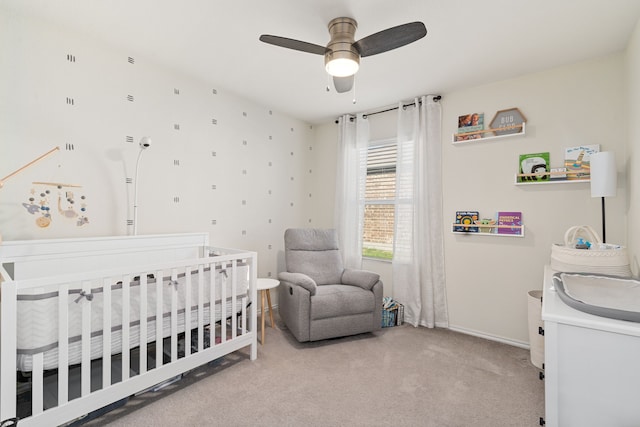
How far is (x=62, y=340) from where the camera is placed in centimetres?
148

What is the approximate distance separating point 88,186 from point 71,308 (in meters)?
1.04

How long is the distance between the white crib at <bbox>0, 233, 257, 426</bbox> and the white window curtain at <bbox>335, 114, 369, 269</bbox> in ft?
5.04

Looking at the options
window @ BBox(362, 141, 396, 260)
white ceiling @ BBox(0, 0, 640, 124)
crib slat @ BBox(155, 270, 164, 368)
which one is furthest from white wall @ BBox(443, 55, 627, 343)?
crib slat @ BBox(155, 270, 164, 368)

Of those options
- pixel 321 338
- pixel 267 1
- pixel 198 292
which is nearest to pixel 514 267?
pixel 321 338

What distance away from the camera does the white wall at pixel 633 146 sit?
1874mm

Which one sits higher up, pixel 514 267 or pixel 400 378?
pixel 514 267

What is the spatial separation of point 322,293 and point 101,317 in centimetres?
165

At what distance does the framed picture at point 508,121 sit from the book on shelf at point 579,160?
415 mm

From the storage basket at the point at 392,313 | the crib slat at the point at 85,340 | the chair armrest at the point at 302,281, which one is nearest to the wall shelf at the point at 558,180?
the storage basket at the point at 392,313

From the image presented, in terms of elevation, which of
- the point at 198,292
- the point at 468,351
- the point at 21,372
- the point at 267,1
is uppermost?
the point at 267,1

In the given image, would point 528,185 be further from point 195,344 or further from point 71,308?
point 71,308

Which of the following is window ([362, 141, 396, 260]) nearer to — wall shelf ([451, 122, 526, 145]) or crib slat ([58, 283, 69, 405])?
wall shelf ([451, 122, 526, 145])

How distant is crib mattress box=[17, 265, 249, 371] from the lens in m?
1.41

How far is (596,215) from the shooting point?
7.84 ft
